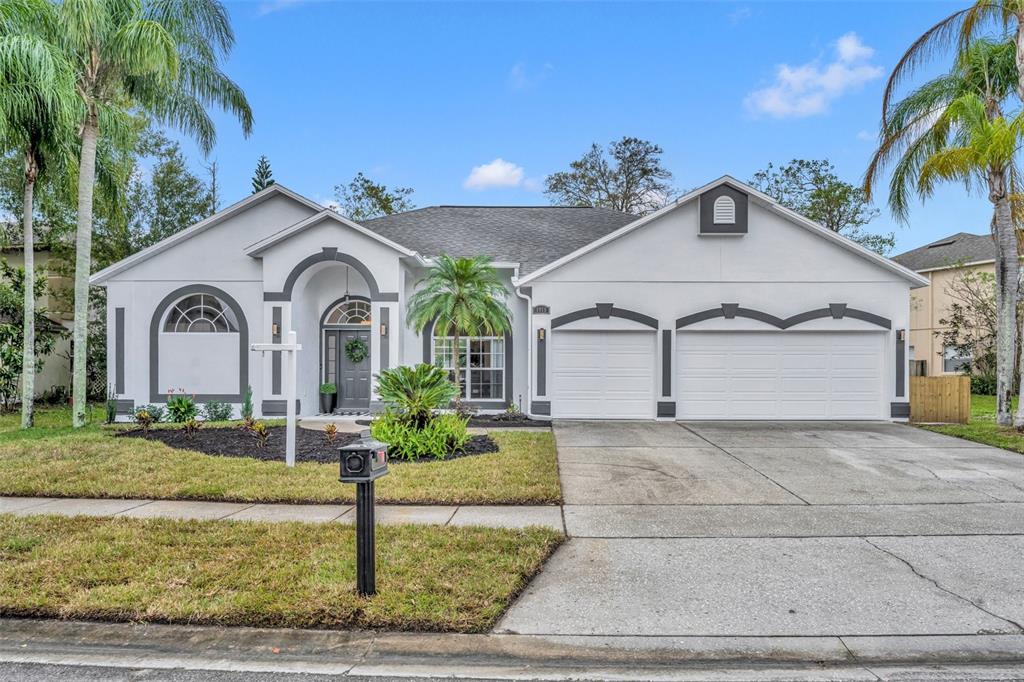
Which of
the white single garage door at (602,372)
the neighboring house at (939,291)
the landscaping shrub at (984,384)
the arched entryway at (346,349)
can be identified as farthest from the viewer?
the neighboring house at (939,291)

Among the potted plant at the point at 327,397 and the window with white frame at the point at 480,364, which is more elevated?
the window with white frame at the point at 480,364

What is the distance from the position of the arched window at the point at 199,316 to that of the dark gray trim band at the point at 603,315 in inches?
319

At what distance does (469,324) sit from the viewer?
40.0 ft

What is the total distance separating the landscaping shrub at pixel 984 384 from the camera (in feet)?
69.8

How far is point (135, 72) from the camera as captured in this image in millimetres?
11680

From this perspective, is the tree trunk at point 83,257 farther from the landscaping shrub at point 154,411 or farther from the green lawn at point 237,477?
the green lawn at point 237,477

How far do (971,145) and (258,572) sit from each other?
14.4 metres

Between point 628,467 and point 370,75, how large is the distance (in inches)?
652

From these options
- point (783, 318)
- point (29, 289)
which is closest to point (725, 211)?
point (783, 318)

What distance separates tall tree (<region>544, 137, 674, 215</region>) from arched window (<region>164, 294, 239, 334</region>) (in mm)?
21345

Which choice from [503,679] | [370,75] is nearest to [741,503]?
[503,679]

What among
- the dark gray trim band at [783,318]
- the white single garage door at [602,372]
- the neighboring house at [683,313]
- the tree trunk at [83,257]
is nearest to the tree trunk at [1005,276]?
the neighboring house at [683,313]

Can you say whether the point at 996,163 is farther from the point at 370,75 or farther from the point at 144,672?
the point at 370,75

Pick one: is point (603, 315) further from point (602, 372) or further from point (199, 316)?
point (199, 316)
